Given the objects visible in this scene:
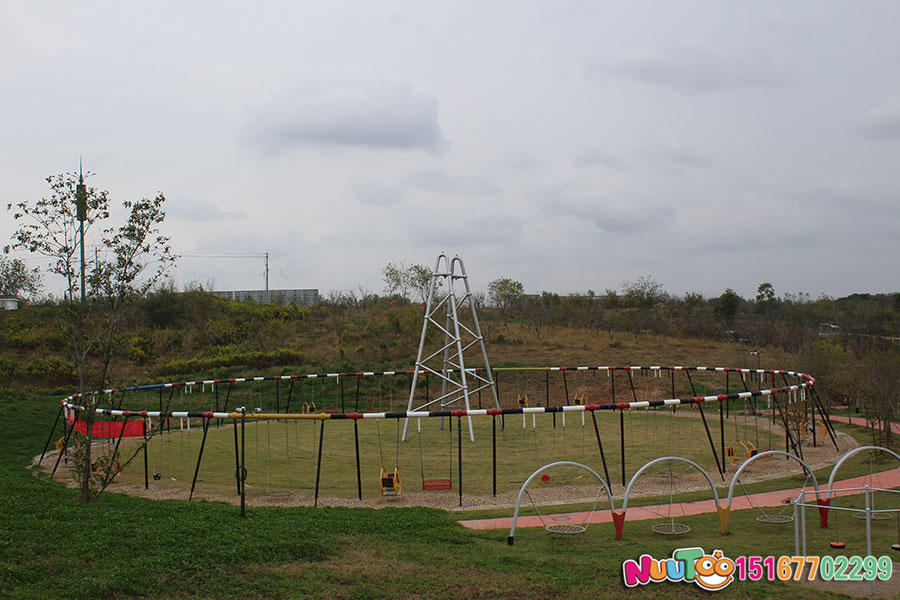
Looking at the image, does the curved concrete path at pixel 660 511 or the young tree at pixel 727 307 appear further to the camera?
the young tree at pixel 727 307

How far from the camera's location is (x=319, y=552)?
7.54 meters

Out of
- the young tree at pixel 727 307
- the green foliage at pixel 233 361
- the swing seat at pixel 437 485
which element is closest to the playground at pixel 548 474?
the swing seat at pixel 437 485

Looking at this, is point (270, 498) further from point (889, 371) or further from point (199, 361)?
point (199, 361)

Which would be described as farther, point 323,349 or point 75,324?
point 323,349

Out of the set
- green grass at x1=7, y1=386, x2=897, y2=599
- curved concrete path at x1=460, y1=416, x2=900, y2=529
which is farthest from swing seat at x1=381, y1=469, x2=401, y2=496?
curved concrete path at x1=460, y1=416, x2=900, y2=529

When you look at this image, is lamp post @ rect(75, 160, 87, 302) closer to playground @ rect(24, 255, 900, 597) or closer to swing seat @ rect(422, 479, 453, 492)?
playground @ rect(24, 255, 900, 597)

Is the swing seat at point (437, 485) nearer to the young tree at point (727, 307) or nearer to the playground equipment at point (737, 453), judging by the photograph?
the playground equipment at point (737, 453)

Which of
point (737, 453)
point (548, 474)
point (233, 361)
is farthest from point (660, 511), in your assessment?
point (233, 361)

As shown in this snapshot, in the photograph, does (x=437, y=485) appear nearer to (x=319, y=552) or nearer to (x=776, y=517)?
(x=319, y=552)

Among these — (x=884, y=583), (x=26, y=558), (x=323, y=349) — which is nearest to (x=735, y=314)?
(x=323, y=349)

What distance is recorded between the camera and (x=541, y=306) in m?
54.9

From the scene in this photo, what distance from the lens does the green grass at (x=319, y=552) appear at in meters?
6.34

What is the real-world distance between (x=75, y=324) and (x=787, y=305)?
54113mm

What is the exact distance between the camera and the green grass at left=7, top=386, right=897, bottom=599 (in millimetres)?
6336
